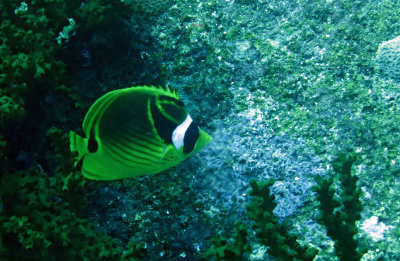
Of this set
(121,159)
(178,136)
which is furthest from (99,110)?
(178,136)

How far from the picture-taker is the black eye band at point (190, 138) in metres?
1.74

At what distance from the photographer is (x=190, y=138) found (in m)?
1.74

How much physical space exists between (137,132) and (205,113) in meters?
1.20

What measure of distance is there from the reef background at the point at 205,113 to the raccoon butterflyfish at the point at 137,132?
53 cm

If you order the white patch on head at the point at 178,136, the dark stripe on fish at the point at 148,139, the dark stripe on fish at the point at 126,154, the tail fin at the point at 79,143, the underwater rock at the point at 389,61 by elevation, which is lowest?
the tail fin at the point at 79,143

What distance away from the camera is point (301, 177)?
2.57 m

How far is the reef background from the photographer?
7.09 ft

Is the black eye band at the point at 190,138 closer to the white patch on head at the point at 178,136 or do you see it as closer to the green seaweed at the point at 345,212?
the white patch on head at the point at 178,136

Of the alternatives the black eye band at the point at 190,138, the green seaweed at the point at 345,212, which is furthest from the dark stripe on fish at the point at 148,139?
the green seaweed at the point at 345,212

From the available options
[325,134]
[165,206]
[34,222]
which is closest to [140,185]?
[165,206]

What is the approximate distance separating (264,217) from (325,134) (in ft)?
3.88

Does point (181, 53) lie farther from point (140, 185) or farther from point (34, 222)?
point (34, 222)

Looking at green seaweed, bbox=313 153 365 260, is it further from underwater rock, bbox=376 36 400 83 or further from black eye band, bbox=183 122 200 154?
underwater rock, bbox=376 36 400 83

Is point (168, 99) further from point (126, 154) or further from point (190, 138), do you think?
point (126, 154)
